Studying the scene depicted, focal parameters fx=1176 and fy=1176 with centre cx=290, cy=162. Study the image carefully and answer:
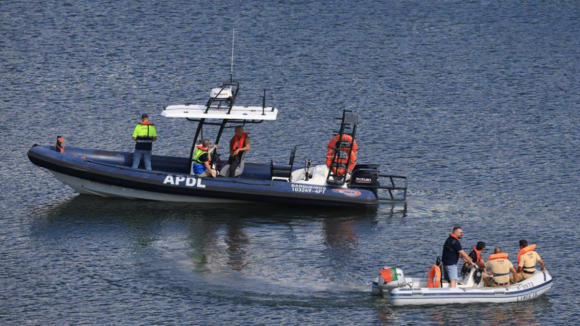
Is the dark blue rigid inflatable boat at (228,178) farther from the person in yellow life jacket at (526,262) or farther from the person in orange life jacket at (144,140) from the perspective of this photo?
the person in yellow life jacket at (526,262)

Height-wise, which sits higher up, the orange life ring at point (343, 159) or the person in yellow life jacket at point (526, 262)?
the orange life ring at point (343, 159)

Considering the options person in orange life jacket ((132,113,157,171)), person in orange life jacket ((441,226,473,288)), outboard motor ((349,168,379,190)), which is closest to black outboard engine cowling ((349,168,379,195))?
outboard motor ((349,168,379,190))

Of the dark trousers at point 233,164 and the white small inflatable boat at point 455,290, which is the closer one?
the white small inflatable boat at point 455,290

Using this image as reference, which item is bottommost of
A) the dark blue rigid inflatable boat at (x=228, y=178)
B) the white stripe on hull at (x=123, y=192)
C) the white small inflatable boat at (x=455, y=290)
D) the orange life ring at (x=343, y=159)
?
the white small inflatable boat at (x=455, y=290)

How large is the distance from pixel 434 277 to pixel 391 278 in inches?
39.9

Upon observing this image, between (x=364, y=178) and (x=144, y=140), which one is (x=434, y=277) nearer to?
(x=364, y=178)

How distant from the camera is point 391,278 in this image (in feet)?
84.9

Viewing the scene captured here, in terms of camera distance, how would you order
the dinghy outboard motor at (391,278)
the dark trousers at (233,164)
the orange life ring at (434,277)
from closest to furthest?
1. the dinghy outboard motor at (391,278)
2. the orange life ring at (434,277)
3. the dark trousers at (233,164)

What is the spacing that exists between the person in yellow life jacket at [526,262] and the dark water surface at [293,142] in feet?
2.54

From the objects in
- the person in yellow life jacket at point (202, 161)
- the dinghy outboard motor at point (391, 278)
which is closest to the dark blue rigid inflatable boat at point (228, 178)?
the person in yellow life jacket at point (202, 161)

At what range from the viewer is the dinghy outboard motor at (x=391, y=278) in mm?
25891

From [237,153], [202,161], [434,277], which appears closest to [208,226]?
[202,161]

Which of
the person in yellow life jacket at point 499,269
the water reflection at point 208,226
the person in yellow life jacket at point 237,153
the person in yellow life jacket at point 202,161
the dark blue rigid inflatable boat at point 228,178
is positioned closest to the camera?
the person in yellow life jacket at point 499,269

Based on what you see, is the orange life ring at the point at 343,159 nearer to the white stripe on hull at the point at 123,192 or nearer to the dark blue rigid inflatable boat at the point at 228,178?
the dark blue rigid inflatable boat at the point at 228,178
